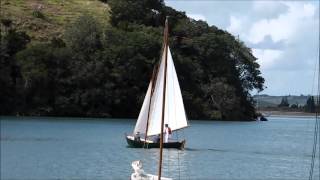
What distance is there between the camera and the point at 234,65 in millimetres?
186750

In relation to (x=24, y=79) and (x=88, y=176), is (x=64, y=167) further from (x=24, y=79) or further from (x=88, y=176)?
(x=24, y=79)

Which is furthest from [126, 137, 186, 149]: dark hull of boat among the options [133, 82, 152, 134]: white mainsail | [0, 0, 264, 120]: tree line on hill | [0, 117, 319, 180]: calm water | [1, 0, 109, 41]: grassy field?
[1, 0, 109, 41]: grassy field

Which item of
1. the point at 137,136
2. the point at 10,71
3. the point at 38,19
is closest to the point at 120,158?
the point at 137,136

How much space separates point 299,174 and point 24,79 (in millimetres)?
95314

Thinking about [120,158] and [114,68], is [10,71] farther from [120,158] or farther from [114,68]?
[120,158]

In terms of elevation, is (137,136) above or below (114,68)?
below

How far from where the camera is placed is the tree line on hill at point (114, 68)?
147m

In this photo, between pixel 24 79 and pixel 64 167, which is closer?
pixel 64 167

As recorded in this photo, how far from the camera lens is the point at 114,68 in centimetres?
15625

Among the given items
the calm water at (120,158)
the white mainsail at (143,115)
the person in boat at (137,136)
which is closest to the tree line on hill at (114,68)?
the calm water at (120,158)

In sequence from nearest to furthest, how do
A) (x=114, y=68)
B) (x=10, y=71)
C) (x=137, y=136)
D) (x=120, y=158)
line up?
1. (x=120, y=158)
2. (x=137, y=136)
3. (x=10, y=71)
4. (x=114, y=68)

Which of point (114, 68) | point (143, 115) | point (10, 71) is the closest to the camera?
point (143, 115)

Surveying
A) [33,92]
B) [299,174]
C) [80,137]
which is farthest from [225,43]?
[299,174]

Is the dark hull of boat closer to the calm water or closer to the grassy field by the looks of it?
the calm water
